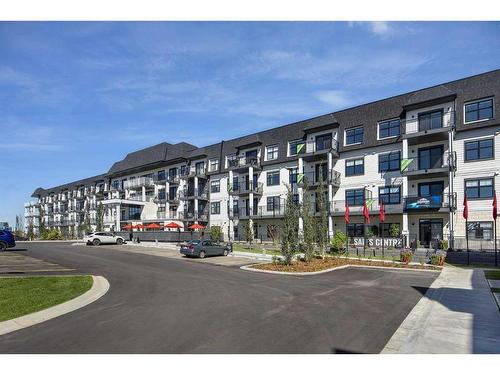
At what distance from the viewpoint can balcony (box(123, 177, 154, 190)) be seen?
6009 cm

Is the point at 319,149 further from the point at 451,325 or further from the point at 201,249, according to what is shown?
the point at 451,325

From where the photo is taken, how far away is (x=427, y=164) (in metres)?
31.4

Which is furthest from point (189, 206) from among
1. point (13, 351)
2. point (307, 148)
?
point (13, 351)

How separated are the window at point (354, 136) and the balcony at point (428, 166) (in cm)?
611

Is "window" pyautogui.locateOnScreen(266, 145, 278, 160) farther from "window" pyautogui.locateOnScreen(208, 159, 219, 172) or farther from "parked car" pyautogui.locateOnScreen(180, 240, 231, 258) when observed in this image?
"parked car" pyautogui.locateOnScreen(180, 240, 231, 258)

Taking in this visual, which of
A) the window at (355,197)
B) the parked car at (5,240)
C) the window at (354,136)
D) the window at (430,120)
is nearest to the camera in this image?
the window at (430,120)

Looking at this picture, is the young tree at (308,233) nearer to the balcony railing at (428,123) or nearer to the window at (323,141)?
the balcony railing at (428,123)

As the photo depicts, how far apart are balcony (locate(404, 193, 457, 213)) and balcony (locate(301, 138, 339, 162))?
9646mm

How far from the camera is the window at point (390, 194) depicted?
33000mm

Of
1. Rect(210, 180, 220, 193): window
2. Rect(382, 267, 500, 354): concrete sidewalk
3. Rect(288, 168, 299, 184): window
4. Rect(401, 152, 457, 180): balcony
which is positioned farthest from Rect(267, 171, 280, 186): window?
Rect(382, 267, 500, 354): concrete sidewalk

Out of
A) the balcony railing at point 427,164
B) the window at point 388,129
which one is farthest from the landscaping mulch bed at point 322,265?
the window at point 388,129

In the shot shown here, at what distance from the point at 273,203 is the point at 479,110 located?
2305 centimetres

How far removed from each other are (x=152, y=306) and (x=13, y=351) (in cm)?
403

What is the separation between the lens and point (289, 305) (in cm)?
1027
